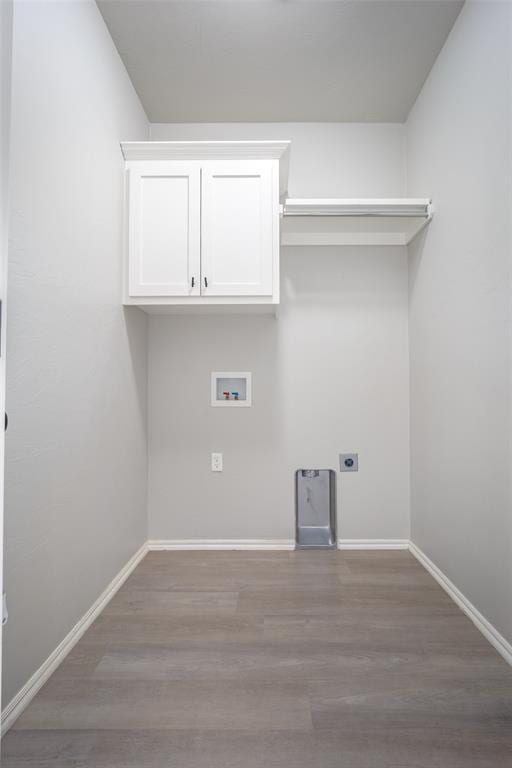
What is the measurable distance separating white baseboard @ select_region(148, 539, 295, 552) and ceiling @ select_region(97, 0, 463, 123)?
8.37 feet

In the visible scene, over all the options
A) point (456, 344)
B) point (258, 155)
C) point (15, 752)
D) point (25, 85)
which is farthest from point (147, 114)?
point (15, 752)

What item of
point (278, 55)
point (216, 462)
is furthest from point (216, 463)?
point (278, 55)

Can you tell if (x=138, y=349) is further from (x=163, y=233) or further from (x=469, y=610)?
(x=469, y=610)

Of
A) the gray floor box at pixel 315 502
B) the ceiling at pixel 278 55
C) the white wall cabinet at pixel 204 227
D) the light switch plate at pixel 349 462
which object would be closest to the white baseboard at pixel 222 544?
the gray floor box at pixel 315 502

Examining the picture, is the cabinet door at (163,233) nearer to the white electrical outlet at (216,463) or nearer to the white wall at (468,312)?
the white electrical outlet at (216,463)

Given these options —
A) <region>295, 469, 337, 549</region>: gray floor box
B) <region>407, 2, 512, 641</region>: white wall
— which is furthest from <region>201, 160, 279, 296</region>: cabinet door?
<region>295, 469, 337, 549</region>: gray floor box

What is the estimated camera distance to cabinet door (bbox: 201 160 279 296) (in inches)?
85.2

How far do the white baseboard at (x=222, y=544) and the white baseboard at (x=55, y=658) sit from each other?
0.39m

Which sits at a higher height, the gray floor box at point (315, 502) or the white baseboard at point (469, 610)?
the gray floor box at point (315, 502)

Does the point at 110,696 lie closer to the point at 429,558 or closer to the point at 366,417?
the point at 429,558

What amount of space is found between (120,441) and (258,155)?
1580 millimetres

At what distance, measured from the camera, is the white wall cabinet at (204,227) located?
2.16 metres

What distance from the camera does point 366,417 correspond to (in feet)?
8.79

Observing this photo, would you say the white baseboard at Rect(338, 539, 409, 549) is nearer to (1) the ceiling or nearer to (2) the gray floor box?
(2) the gray floor box
